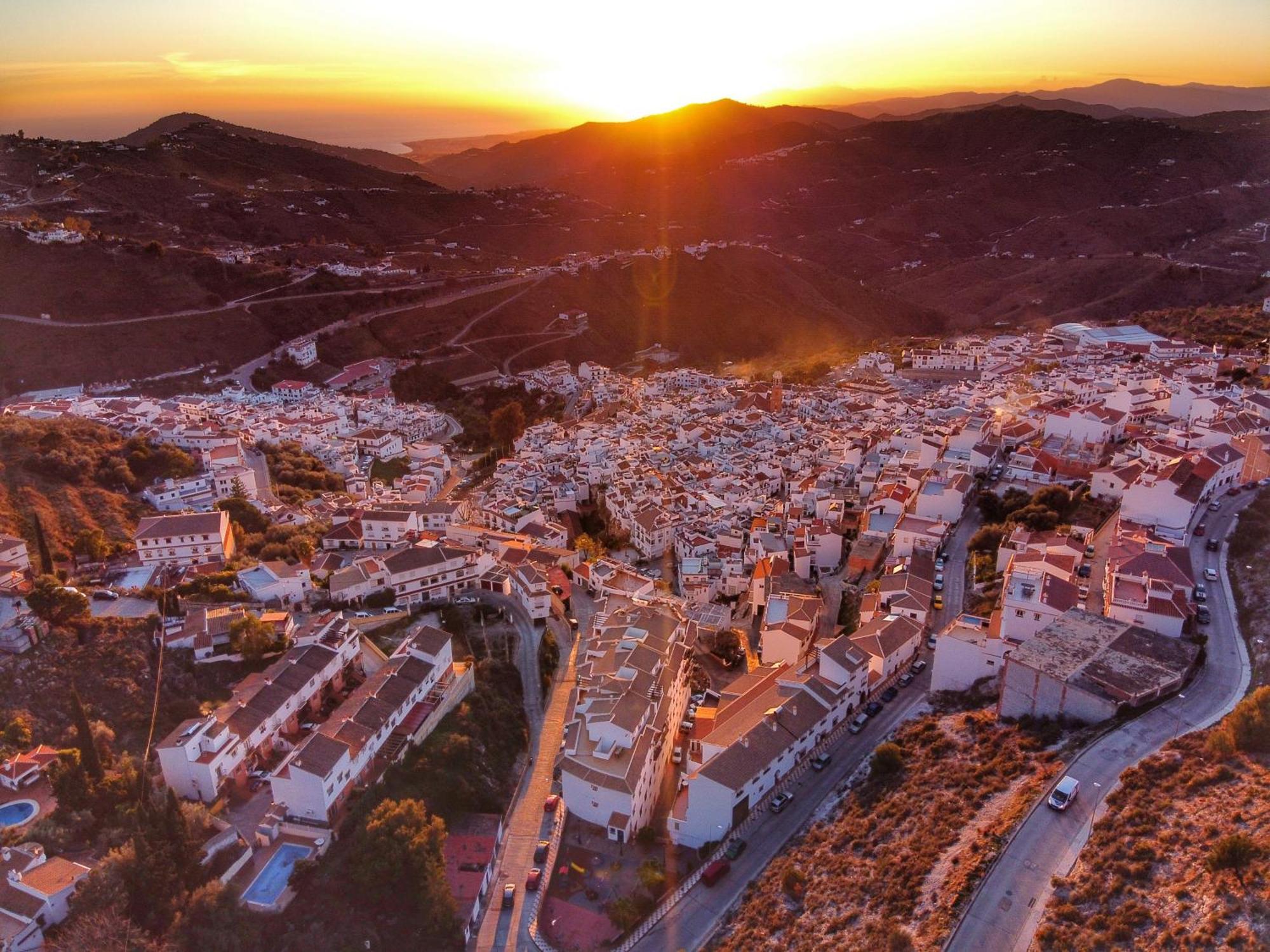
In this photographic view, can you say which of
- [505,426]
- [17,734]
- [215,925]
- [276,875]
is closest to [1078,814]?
[276,875]

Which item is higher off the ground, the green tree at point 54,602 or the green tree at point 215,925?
the green tree at point 54,602

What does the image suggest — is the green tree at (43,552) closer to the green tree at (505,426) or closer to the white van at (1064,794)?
the green tree at (505,426)

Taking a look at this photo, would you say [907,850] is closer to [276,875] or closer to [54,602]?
[276,875]

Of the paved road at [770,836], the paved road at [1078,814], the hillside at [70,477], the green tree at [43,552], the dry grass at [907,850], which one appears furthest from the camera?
the hillside at [70,477]

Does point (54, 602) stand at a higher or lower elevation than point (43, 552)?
lower

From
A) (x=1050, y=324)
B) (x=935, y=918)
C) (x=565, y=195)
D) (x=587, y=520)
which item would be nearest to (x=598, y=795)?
(x=935, y=918)

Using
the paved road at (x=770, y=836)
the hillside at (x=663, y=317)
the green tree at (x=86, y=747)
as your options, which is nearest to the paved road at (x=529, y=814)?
the paved road at (x=770, y=836)

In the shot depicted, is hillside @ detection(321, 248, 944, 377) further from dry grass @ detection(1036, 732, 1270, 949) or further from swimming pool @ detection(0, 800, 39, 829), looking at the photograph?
dry grass @ detection(1036, 732, 1270, 949)

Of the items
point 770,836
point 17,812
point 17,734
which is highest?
point 17,734
